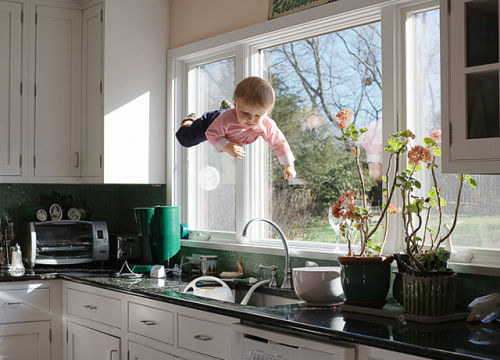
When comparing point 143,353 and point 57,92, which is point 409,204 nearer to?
point 143,353

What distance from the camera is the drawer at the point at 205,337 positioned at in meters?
2.78

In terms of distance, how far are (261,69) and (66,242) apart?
1651 millimetres

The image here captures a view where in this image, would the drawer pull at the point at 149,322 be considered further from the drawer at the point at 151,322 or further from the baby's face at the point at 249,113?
the baby's face at the point at 249,113

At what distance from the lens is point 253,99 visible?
9.92ft

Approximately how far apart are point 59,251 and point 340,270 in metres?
2.17

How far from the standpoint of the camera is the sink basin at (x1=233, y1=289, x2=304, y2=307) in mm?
3221

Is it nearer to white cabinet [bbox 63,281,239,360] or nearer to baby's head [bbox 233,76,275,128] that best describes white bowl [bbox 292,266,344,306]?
white cabinet [bbox 63,281,239,360]

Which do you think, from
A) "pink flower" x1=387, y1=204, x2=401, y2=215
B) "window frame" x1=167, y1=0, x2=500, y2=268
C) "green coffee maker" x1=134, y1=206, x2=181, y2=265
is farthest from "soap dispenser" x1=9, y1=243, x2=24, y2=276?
"pink flower" x1=387, y1=204, x2=401, y2=215

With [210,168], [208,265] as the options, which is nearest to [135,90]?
[210,168]

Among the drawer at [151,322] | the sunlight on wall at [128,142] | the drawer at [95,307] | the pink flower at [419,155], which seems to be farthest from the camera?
the sunlight on wall at [128,142]

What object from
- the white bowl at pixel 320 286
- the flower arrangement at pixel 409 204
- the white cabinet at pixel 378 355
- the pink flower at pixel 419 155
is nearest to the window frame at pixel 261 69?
→ the flower arrangement at pixel 409 204

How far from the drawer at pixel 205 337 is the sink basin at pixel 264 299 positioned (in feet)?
1.52

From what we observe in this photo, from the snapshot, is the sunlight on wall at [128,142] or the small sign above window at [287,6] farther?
the sunlight on wall at [128,142]

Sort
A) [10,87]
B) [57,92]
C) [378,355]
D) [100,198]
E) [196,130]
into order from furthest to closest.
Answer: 1. [100,198]
2. [57,92]
3. [10,87]
4. [196,130]
5. [378,355]
